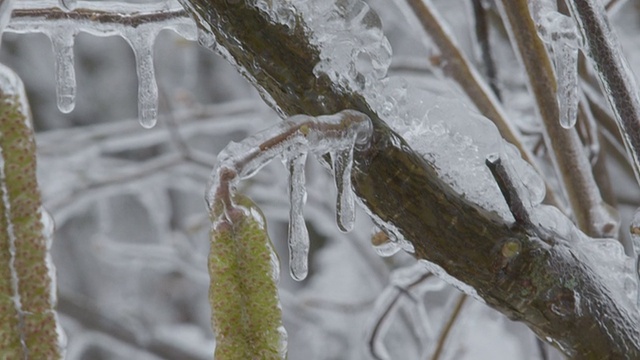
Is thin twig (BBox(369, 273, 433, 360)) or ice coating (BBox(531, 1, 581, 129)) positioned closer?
ice coating (BBox(531, 1, 581, 129))

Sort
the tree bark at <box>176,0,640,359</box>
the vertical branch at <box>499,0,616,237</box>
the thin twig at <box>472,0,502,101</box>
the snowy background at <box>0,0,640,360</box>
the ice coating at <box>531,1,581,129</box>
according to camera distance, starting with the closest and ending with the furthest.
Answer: the tree bark at <box>176,0,640,359</box> < the ice coating at <box>531,1,581,129</box> < the vertical branch at <box>499,0,616,237</box> < the thin twig at <box>472,0,502,101</box> < the snowy background at <box>0,0,640,360</box>

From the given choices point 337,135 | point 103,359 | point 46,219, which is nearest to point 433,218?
point 337,135

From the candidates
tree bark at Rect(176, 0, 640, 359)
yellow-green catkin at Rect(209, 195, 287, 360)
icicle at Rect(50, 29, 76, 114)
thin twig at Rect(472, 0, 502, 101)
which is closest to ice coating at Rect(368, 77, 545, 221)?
tree bark at Rect(176, 0, 640, 359)

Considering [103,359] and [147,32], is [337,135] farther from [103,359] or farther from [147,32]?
[103,359]

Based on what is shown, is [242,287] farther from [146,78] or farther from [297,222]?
[146,78]

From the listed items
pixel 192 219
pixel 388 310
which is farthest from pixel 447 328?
pixel 192 219

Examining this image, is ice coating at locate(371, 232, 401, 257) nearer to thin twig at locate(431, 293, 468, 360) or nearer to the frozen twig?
the frozen twig
